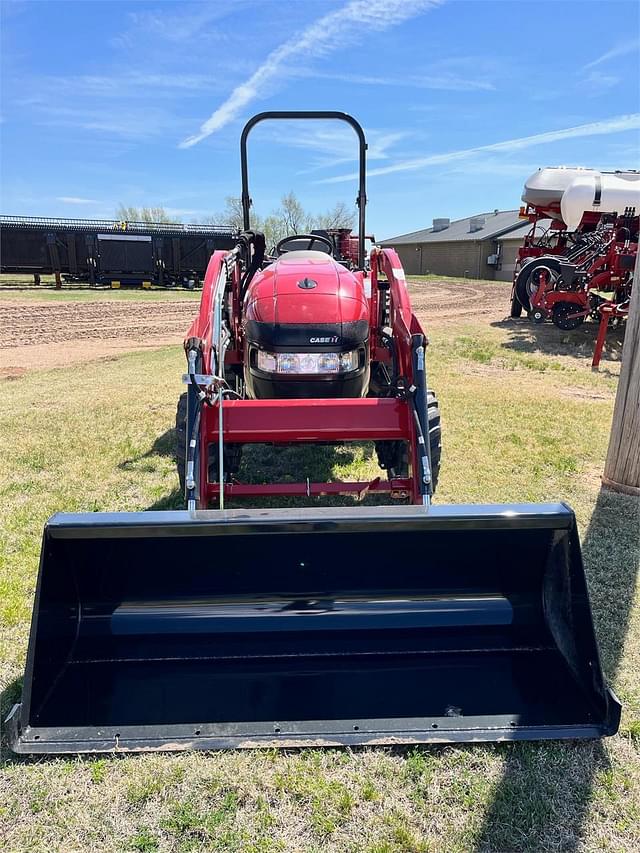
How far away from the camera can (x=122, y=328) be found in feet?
44.9

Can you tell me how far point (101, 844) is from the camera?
5.66ft

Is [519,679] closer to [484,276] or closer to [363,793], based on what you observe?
[363,793]

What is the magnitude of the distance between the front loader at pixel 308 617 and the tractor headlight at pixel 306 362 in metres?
0.38

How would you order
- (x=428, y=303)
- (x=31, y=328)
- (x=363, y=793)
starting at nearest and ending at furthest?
(x=363, y=793) < (x=31, y=328) < (x=428, y=303)

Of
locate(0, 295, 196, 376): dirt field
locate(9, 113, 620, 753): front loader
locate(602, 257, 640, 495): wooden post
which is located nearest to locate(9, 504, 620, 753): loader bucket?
locate(9, 113, 620, 753): front loader

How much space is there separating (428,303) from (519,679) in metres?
18.6

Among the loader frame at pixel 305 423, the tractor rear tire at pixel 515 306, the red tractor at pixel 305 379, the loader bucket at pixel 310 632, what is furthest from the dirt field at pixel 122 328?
the loader bucket at pixel 310 632

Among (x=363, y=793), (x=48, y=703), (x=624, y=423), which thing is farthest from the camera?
(x=624, y=423)

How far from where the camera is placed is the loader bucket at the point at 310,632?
2033 mm

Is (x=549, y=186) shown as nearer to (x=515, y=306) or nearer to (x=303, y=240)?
(x=515, y=306)

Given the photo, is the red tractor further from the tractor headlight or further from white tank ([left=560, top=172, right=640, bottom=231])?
white tank ([left=560, top=172, right=640, bottom=231])

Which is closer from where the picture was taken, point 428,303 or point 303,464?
point 303,464

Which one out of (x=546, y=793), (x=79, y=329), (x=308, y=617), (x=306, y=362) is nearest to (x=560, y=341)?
(x=306, y=362)

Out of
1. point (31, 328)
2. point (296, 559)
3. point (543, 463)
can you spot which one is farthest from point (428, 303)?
point (296, 559)
